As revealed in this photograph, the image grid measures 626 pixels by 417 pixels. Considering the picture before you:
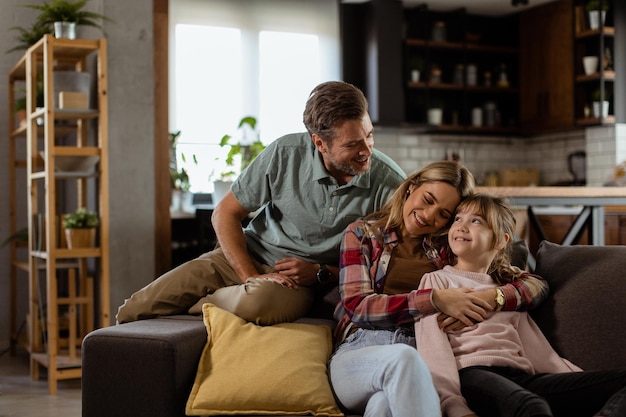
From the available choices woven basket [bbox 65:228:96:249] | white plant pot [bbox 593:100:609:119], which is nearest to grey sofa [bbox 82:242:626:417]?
woven basket [bbox 65:228:96:249]

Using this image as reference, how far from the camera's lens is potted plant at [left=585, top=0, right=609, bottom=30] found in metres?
7.02

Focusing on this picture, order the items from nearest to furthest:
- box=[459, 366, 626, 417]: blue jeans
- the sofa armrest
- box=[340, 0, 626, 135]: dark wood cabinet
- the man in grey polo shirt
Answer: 1. box=[459, 366, 626, 417]: blue jeans
2. the sofa armrest
3. the man in grey polo shirt
4. box=[340, 0, 626, 135]: dark wood cabinet

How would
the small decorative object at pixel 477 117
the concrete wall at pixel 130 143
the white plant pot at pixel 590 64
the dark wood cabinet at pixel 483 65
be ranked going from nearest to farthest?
1. the concrete wall at pixel 130 143
2. the white plant pot at pixel 590 64
3. the dark wood cabinet at pixel 483 65
4. the small decorative object at pixel 477 117

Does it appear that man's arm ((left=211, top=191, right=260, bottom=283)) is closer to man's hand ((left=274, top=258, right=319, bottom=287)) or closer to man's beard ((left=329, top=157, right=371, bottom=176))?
man's hand ((left=274, top=258, right=319, bottom=287))

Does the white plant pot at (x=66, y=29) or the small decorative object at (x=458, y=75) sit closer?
the white plant pot at (x=66, y=29)

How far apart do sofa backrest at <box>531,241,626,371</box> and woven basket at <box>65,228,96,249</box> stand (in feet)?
8.17

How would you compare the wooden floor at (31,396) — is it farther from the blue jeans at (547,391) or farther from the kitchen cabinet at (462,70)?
the kitchen cabinet at (462,70)

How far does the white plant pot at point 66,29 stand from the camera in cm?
433

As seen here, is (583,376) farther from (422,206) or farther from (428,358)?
(422,206)

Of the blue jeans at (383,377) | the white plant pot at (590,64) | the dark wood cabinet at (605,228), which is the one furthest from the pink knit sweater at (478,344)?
the white plant pot at (590,64)

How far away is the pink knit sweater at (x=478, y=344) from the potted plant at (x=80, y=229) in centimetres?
232

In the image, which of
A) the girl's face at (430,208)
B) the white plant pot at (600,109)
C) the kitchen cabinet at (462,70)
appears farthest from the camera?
the kitchen cabinet at (462,70)

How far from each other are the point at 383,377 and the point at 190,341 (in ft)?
1.85

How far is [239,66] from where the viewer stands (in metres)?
6.94
